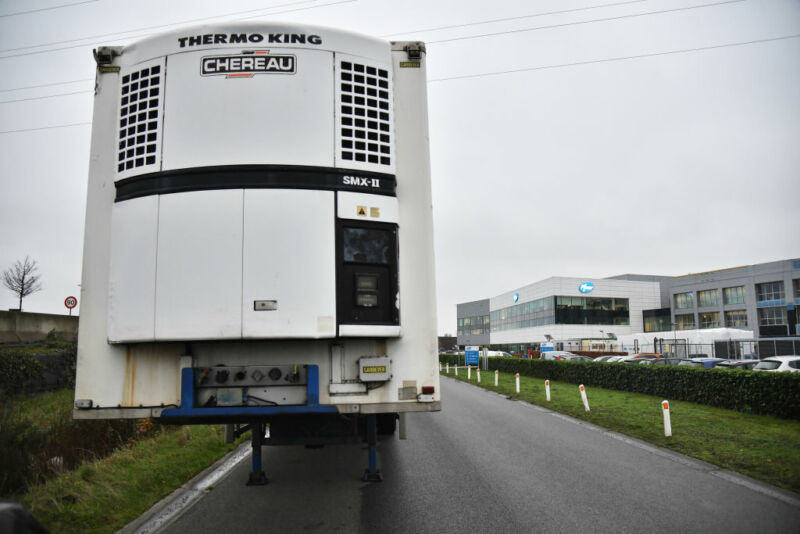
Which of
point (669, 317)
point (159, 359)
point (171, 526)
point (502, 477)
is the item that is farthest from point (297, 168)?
point (669, 317)

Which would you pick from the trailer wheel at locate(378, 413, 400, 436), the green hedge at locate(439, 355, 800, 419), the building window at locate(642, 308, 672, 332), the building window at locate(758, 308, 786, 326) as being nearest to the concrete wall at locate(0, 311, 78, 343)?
the trailer wheel at locate(378, 413, 400, 436)

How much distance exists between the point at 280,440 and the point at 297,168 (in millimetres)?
2661

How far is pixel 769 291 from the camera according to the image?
6106cm

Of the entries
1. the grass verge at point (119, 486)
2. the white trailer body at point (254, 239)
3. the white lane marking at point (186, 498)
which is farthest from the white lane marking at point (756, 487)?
the grass verge at point (119, 486)

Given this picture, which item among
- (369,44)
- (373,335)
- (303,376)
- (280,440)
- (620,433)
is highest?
(369,44)

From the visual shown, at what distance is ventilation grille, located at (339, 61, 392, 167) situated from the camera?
14.5 ft

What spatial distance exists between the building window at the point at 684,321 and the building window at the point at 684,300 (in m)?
1.04

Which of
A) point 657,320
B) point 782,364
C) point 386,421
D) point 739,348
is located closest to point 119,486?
point 386,421

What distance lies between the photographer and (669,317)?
7394cm

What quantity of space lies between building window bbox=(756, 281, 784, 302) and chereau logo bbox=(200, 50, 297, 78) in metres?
69.5

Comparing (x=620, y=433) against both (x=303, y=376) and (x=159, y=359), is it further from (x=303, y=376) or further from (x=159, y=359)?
(x=159, y=359)

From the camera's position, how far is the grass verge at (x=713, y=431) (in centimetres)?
777

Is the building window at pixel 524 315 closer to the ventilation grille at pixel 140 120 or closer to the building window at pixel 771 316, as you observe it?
the building window at pixel 771 316

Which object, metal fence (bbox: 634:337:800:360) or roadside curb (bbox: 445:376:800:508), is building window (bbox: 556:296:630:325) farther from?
roadside curb (bbox: 445:376:800:508)
